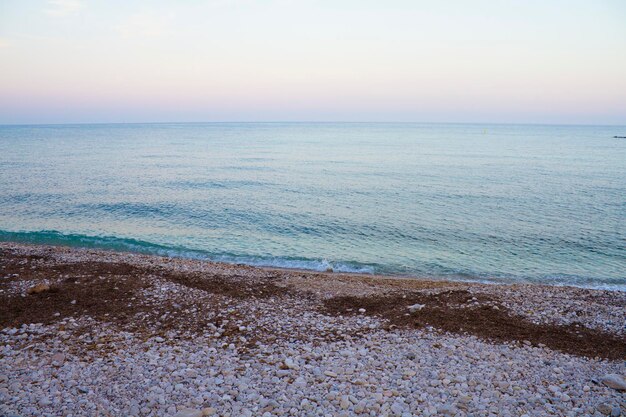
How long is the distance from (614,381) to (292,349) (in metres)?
6.93

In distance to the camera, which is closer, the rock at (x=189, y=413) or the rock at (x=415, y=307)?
the rock at (x=189, y=413)

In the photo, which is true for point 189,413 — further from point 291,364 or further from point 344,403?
point 344,403

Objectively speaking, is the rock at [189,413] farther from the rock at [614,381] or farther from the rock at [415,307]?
the rock at [614,381]

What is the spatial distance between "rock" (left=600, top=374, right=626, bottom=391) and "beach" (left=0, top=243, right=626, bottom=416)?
0.09 feet

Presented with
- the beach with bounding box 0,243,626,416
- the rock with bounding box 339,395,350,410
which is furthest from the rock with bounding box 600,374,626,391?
the rock with bounding box 339,395,350,410

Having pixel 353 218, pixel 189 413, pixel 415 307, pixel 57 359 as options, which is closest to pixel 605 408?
pixel 415 307

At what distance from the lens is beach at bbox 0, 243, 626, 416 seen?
8125mm

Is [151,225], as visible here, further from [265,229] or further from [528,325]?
[528,325]

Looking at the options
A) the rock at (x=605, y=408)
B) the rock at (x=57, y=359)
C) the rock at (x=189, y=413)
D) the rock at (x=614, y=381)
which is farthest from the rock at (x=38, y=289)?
the rock at (x=614, y=381)

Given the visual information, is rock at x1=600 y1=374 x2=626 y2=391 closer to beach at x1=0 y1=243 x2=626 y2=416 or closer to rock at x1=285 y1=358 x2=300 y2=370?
beach at x1=0 y1=243 x2=626 y2=416

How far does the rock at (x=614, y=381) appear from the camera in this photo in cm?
873

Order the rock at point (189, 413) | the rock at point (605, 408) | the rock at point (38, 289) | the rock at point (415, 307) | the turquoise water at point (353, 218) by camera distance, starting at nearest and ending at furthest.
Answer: the rock at point (189, 413), the rock at point (605, 408), the rock at point (415, 307), the rock at point (38, 289), the turquoise water at point (353, 218)

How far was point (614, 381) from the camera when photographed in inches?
349

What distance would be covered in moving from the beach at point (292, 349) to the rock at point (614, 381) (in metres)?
0.03
